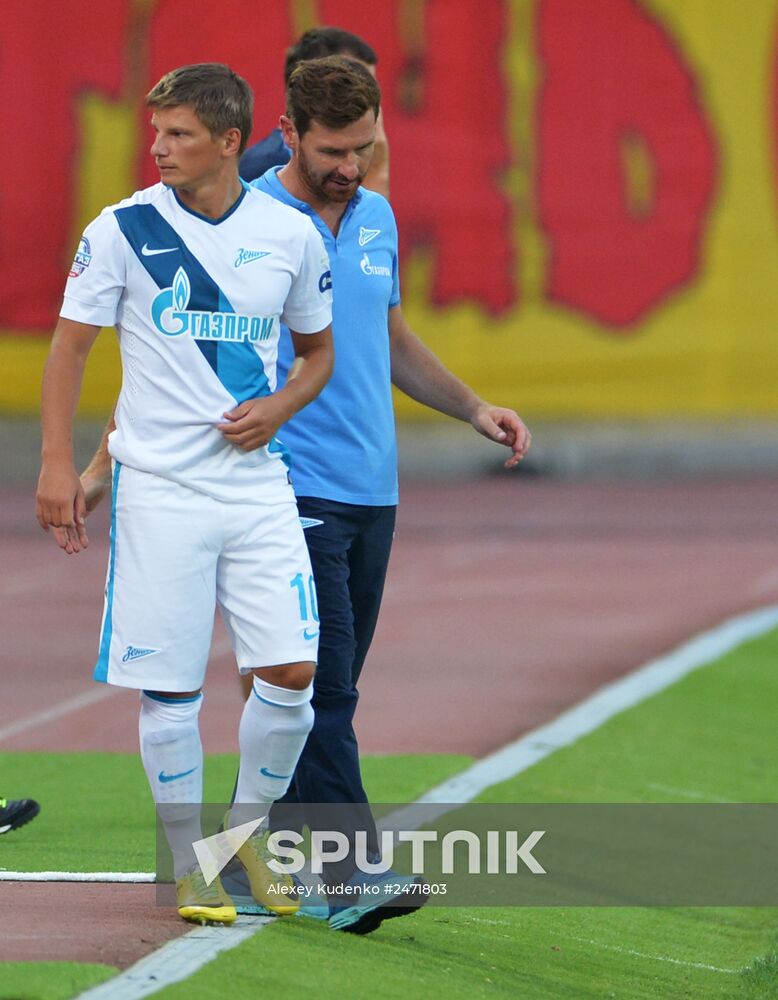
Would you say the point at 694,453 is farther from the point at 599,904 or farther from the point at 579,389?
the point at 599,904

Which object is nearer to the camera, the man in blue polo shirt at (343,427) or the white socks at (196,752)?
the white socks at (196,752)

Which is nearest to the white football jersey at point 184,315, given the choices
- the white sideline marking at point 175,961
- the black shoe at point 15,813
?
the white sideline marking at point 175,961

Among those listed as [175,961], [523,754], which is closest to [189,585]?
[175,961]

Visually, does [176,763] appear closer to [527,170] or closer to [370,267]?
[370,267]

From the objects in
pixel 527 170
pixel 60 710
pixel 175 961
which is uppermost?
→ pixel 527 170

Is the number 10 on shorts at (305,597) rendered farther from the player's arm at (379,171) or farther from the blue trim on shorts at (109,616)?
the player's arm at (379,171)

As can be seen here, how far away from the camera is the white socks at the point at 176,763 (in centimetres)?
459

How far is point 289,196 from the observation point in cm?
498

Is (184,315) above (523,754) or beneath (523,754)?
above

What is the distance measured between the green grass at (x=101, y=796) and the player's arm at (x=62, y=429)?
4.92ft

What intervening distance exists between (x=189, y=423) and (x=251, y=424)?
0.15m

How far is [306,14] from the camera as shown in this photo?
68.1ft

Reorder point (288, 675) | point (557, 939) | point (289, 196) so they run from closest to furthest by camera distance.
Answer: point (288, 675) → point (289, 196) → point (557, 939)

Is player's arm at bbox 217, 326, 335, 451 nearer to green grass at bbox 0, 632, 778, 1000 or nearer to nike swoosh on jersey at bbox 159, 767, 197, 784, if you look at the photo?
nike swoosh on jersey at bbox 159, 767, 197, 784
